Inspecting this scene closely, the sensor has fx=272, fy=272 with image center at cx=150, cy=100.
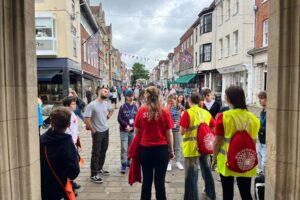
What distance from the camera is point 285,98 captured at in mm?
2820

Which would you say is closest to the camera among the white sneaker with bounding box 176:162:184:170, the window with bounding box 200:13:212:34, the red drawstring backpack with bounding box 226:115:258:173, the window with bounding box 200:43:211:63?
the red drawstring backpack with bounding box 226:115:258:173

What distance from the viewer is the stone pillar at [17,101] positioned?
2.70 m

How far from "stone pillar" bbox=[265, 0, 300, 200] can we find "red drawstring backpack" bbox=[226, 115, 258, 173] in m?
0.31

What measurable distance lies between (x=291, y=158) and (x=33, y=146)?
2.76 metres

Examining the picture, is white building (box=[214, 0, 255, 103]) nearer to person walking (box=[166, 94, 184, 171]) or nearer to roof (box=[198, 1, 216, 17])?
roof (box=[198, 1, 216, 17])

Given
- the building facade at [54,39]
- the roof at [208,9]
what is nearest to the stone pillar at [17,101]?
the building facade at [54,39]

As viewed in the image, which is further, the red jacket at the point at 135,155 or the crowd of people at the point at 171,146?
the red jacket at the point at 135,155

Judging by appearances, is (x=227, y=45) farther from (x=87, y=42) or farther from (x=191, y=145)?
(x=191, y=145)

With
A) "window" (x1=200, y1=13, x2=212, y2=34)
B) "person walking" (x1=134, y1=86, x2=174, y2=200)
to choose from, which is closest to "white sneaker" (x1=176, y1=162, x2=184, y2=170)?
"person walking" (x1=134, y1=86, x2=174, y2=200)

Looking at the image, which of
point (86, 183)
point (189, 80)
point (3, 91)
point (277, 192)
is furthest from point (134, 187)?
point (189, 80)

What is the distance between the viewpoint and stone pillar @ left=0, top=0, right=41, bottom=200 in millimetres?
2703

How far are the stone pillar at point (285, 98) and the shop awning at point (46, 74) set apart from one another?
669 inches

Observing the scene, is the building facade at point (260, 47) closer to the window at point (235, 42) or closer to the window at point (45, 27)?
the window at point (235, 42)

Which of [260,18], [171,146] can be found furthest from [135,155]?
[260,18]
